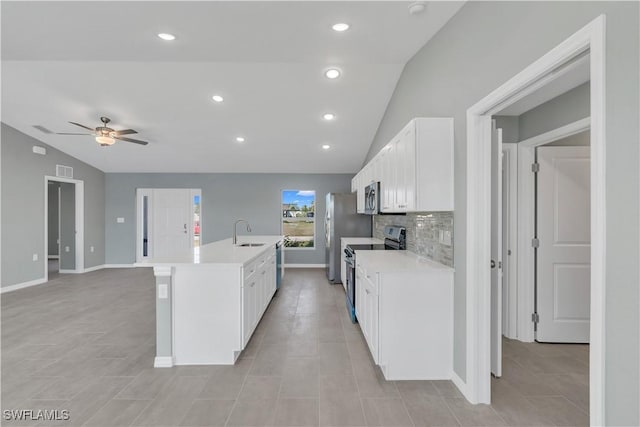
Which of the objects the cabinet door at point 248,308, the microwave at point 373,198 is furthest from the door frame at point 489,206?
the cabinet door at point 248,308

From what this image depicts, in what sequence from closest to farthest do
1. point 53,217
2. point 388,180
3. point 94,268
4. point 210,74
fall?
point 388,180 < point 210,74 < point 94,268 < point 53,217

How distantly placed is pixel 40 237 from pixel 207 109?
4460 millimetres

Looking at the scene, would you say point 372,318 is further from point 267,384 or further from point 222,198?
point 222,198

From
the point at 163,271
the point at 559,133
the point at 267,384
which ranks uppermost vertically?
the point at 559,133

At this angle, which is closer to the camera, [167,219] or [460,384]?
[460,384]

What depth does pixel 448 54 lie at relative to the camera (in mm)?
2514

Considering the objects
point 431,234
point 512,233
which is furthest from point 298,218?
point 512,233

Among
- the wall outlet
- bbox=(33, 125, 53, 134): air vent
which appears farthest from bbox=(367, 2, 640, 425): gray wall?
bbox=(33, 125, 53, 134): air vent

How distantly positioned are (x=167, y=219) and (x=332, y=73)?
20.1ft

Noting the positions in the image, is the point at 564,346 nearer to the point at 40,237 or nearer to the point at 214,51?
the point at 214,51

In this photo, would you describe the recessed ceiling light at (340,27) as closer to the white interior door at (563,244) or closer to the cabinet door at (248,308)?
the white interior door at (563,244)

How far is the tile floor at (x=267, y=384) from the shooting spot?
1.98 meters

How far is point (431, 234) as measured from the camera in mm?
2977

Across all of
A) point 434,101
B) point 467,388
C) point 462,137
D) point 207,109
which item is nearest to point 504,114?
point 434,101
